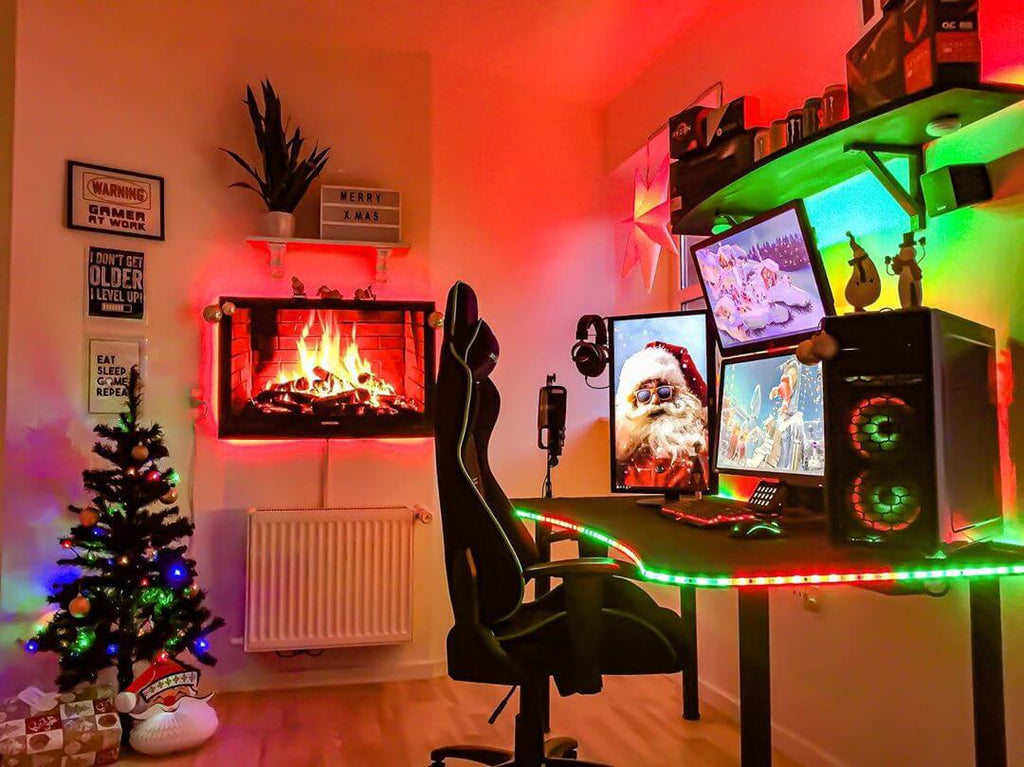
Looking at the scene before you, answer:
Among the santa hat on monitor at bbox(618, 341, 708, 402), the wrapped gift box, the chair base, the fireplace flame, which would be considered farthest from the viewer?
the fireplace flame

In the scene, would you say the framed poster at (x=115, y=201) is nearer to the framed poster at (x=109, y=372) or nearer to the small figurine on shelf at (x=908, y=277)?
the framed poster at (x=109, y=372)

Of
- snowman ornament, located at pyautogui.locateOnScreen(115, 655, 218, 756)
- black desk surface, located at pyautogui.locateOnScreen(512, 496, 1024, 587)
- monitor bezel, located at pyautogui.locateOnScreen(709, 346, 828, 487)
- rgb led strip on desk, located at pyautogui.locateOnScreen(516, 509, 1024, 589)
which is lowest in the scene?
snowman ornament, located at pyautogui.locateOnScreen(115, 655, 218, 756)

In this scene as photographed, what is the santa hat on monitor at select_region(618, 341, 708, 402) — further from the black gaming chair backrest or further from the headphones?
the black gaming chair backrest

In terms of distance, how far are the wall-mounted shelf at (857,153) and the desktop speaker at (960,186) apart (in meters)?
0.07

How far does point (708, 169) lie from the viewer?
258 cm

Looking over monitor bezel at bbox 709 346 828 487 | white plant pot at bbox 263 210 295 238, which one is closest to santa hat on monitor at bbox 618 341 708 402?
monitor bezel at bbox 709 346 828 487

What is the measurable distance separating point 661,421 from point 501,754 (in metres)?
1.22

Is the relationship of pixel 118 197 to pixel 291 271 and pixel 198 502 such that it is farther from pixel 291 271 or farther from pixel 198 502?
pixel 198 502

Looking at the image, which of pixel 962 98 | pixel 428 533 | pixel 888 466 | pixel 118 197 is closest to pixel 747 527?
pixel 888 466

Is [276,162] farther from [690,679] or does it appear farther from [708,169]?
[690,679]

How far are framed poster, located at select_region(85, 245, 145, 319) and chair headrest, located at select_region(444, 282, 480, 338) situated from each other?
1.97 m

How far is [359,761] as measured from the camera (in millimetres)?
2637

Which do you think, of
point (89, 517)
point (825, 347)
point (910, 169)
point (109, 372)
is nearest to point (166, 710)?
point (89, 517)

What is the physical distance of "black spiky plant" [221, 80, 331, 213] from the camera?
11.3 feet
